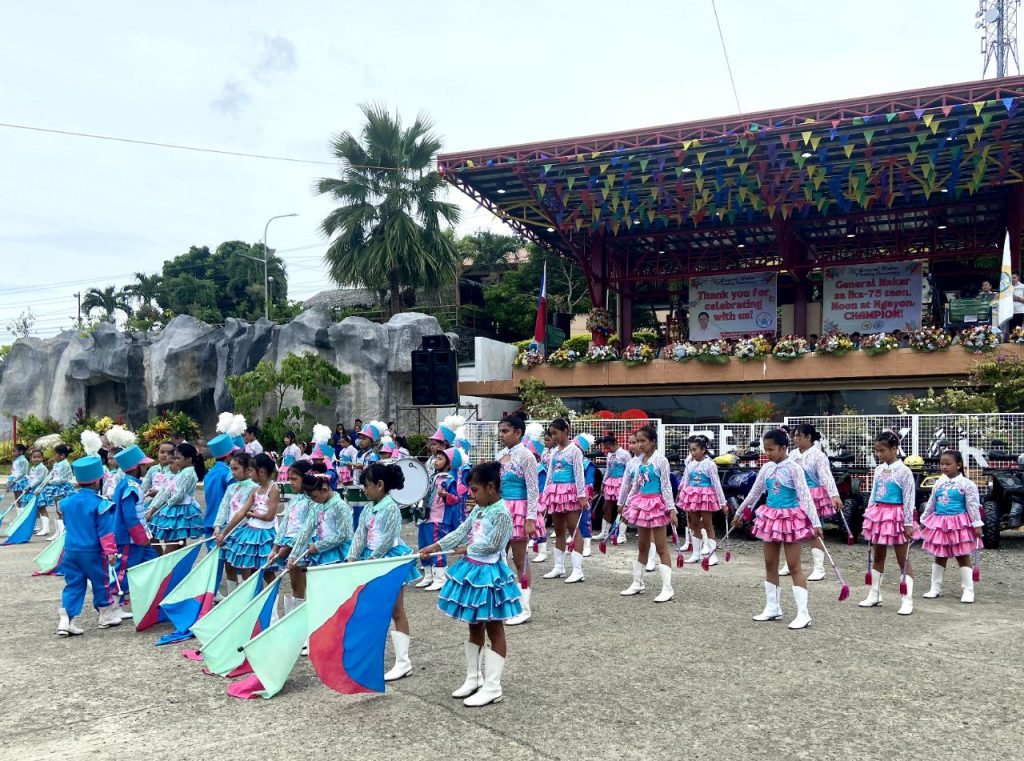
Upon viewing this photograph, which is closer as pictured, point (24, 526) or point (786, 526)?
point (786, 526)

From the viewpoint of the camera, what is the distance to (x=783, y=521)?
7.71m

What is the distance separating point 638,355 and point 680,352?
A: 1280 mm

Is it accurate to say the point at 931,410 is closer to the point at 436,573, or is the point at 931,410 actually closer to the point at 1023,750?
the point at 436,573

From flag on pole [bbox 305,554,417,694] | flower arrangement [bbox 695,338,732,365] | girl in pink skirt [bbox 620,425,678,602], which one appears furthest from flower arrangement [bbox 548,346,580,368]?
flag on pole [bbox 305,554,417,694]

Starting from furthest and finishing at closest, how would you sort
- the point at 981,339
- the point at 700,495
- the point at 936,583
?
1. the point at 981,339
2. the point at 700,495
3. the point at 936,583

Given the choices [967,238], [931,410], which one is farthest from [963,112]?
[967,238]

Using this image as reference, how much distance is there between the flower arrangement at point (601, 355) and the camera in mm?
26828

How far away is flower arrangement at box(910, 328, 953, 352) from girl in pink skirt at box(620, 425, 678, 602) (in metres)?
16.9

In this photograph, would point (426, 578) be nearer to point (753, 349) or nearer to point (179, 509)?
point (179, 509)

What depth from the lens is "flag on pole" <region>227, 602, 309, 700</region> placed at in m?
5.65

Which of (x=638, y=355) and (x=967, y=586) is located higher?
(x=638, y=355)

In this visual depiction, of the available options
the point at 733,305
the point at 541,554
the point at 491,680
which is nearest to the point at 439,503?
the point at 541,554

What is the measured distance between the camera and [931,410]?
59.1 ft

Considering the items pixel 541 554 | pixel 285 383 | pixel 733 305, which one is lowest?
pixel 541 554
